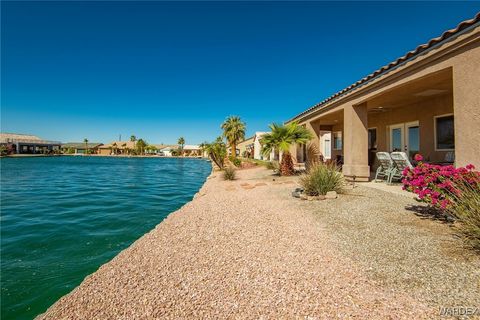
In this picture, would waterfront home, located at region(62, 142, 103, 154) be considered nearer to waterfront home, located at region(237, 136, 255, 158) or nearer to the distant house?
the distant house

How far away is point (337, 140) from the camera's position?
52.3 feet

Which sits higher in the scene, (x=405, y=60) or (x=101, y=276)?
(x=405, y=60)

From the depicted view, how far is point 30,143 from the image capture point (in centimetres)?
6969

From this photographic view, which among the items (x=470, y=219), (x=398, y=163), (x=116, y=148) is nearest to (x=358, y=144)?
(x=398, y=163)

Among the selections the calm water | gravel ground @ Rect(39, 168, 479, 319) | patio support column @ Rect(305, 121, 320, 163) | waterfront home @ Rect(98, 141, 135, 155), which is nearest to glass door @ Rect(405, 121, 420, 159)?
patio support column @ Rect(305, 121, 320, 163)

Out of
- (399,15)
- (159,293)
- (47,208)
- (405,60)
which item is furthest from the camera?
(399,15)

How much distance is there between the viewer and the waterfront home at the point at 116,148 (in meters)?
92.6

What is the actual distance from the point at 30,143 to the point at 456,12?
9088cm

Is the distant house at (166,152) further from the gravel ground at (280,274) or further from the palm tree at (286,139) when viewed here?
the gravel ground at (280,274)

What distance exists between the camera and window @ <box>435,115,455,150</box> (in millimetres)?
8008

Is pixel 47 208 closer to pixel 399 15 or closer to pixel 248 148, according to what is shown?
pixel 399 15

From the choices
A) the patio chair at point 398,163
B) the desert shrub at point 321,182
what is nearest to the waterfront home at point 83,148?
the desert shrub at point 321,182

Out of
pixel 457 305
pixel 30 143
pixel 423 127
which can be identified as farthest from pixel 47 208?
pixel 30 143

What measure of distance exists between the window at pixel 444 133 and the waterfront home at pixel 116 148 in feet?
310
